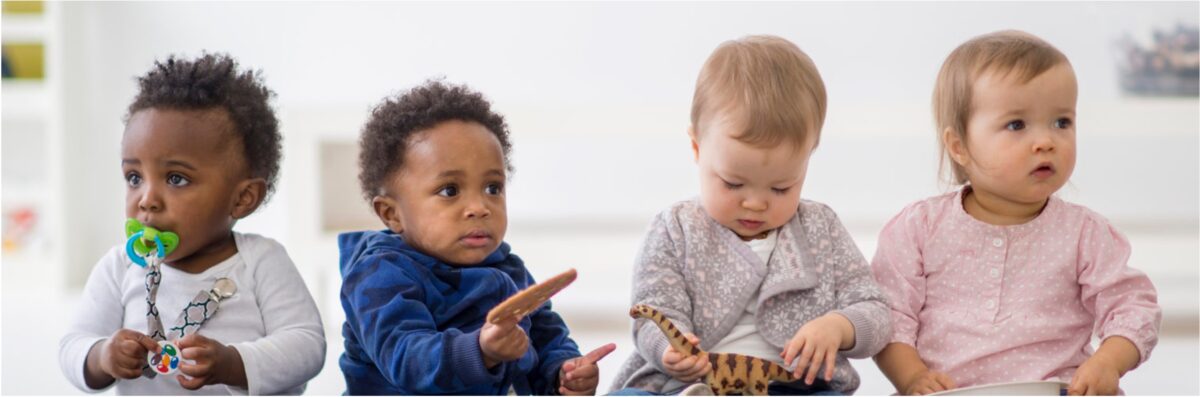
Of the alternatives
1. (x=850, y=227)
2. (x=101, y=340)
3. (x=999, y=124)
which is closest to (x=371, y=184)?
(x=101, y=340)

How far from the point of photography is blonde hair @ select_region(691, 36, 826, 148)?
1577 mm

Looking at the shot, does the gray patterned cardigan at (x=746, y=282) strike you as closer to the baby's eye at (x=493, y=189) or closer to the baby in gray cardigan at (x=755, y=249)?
the baby in gray cardigan at (x=755, y=249)

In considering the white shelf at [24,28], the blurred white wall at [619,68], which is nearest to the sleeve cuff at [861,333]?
the blurred white wall at [619,68]

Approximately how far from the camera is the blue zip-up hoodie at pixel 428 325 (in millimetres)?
1510

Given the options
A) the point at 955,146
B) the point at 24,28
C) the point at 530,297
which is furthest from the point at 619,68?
the point at 530,297

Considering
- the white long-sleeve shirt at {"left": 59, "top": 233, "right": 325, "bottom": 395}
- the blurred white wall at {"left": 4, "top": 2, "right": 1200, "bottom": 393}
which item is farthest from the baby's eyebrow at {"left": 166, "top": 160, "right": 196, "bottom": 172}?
the blurred white wall at {"left": 4, "top": 2, "right": 1200, "bottom": 393}

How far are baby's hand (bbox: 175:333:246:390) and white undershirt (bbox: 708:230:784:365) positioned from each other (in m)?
0.58

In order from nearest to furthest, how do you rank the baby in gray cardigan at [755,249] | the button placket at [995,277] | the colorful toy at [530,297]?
the colorful toy at [530,297], the baby in gray cardigan at [755,249], the button placket at [995,277]

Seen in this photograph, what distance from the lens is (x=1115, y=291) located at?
1.67m

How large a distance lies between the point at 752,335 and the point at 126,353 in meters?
0.76

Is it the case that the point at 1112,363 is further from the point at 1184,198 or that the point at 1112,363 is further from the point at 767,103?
the point at 1184,198

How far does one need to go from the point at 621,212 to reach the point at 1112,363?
3.12 meters

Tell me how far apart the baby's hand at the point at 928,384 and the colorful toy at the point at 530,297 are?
513 mm

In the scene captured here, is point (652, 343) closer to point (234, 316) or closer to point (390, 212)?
point (390, 212)
